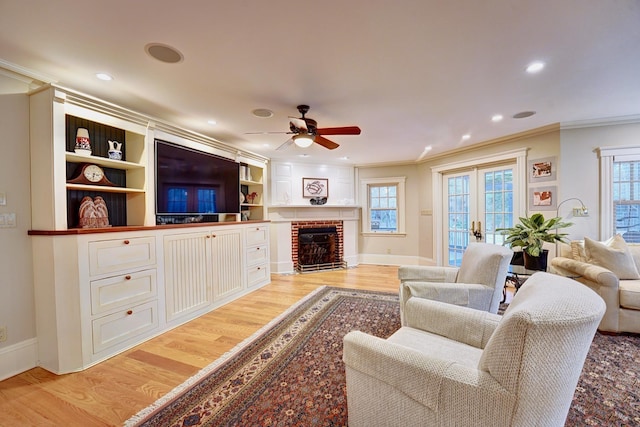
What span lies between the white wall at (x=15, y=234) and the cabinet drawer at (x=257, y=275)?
91.1 inches

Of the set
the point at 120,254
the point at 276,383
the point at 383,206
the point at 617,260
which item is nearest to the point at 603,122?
the point at 617,260

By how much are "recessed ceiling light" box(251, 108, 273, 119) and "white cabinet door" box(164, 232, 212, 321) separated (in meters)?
1.57

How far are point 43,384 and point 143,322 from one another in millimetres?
730

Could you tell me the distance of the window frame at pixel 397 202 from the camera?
6.02m

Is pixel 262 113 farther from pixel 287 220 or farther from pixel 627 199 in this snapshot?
pixel 627 199

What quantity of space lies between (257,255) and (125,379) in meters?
2.46

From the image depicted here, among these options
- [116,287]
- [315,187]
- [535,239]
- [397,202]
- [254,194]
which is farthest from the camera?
[397,202]

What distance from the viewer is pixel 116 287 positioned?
2338 millimetres

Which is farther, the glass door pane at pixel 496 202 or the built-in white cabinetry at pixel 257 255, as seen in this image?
the glass door pane at pixel 496 202

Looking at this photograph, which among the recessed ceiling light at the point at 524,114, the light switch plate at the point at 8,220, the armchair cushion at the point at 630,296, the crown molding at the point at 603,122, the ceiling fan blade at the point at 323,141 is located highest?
the recessed ceiling light at the point at 524,114

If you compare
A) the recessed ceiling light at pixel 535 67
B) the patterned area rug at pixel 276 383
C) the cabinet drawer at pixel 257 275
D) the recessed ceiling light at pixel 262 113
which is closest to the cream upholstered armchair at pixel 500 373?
the patterned area rug at pixel 276 383

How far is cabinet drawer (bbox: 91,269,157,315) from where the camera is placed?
220 cm

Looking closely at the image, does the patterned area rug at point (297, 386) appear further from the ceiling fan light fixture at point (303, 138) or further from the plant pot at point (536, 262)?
the ceiling fan light fixture at point (303, 138)

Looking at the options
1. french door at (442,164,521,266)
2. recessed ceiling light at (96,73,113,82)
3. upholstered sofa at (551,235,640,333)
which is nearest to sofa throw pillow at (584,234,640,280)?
upholstered sofa at (551,235,640,333)
